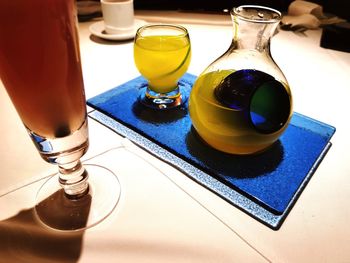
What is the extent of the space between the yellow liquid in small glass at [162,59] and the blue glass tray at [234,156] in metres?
0.06

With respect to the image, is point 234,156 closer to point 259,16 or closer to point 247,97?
point 247,97

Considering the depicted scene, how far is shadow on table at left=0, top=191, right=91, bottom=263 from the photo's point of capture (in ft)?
1.19

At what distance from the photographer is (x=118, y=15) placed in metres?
0.98

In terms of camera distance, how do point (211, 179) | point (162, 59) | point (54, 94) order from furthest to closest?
1. point (162, 59)
2. point (211, 179)
3. point (54, 94)

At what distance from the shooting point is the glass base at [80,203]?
410mm

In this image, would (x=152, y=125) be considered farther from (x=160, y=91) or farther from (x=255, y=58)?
(x=255, y=58)

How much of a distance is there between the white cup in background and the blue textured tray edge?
500mm

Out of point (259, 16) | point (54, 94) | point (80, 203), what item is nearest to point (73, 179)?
point (80, 203)

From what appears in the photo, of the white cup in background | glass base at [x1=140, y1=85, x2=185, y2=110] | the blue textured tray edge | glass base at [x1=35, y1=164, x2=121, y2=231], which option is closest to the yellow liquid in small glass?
glass base at [x1=140, y1=85, x2=185, y2=110]

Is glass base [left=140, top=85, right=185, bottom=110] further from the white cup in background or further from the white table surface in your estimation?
the white cup in background

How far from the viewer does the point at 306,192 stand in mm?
451

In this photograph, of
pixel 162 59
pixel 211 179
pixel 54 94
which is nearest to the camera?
pixel 54 94

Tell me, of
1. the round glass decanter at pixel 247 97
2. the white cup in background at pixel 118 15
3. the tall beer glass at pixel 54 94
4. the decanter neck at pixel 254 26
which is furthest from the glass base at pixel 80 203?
the white cup in background at pixel 118 15

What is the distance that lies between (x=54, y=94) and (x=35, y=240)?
0.18 m
